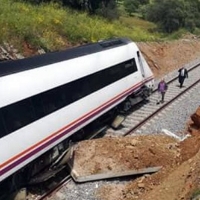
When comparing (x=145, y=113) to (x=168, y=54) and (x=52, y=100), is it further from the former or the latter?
(x=168, y=54)

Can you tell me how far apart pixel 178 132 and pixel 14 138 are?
28.5 ft

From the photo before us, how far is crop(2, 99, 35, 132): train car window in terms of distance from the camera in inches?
461

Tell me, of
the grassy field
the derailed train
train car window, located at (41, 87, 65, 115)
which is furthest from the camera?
the grassy field

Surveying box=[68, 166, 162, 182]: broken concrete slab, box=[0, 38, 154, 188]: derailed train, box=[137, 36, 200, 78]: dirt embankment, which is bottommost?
box=[137, 36, 200, 78]: dirt embankment

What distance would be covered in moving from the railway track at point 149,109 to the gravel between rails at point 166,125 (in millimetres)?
269

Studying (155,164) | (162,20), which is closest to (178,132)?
(155,164)

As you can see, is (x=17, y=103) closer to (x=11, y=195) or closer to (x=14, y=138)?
(x=14, y=138)

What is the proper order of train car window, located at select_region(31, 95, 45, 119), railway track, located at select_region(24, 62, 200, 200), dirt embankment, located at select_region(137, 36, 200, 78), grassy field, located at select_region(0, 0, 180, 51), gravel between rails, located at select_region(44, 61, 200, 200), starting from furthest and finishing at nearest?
dirt embankment, located at select_region(137, 36, 200, 78) < grassy field, located at select_region(0, 0, 180, 51) < railway track, located at select_region(24, 62, 200, 200) < gravel between rails, located at select_region(44, 61, 200, 200) < train car window, located at select_region(31, 95, 45, 119)

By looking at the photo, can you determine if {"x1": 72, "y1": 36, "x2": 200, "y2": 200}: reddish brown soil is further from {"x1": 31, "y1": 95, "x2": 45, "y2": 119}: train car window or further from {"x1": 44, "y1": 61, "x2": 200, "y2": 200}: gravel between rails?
{"x1": 31, "y1": 95, "x2": 45, "y2": 119}: train car window

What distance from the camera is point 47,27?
27.2 metres

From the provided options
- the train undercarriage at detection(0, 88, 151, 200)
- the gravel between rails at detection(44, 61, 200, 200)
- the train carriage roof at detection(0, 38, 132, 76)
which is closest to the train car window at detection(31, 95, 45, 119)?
the train carriage roof at detection(0, 38, 132, 76)

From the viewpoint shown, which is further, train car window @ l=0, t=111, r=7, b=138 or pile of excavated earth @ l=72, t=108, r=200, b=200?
pile of excavated earth @ l=72, t=108, r=200, b=200

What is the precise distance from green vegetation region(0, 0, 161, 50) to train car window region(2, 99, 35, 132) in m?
10.0

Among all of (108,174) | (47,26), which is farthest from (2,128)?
(47,26)
